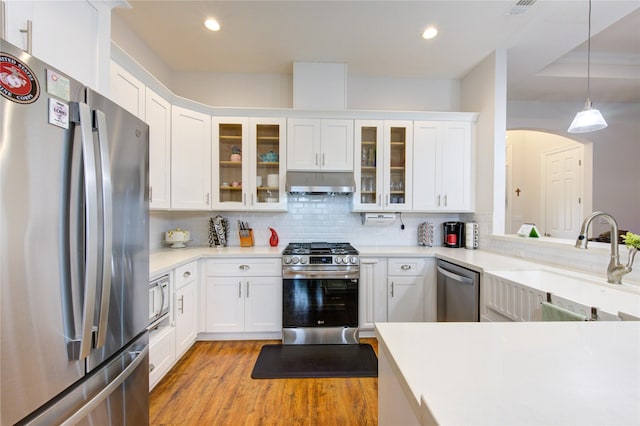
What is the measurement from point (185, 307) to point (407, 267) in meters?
2.11

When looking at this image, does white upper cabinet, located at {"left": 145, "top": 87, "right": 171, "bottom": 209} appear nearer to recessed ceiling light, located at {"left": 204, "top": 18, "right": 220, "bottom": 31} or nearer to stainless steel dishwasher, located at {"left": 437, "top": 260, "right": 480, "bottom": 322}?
recessed ceiling light, located at {"left": 204, "top": 18, "right": 220, "bottom": 31}

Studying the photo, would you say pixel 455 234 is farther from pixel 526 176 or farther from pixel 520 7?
Result: pixel 526 176

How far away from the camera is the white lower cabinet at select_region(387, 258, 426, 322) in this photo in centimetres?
279

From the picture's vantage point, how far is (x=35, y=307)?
2.64 feet

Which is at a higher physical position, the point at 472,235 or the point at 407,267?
the point at 472,235

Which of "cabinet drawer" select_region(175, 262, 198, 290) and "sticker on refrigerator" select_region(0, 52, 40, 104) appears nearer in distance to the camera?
"sticker on refrigerator" select_region(0, 52, 40, 104)

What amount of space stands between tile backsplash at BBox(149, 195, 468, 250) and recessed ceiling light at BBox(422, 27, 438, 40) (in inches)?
70.3

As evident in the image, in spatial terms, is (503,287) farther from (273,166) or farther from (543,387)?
(273,166)

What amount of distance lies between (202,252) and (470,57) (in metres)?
3.48

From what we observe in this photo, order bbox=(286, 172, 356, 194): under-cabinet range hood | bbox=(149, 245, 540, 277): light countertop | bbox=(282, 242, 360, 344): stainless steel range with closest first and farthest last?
1. bbox=(149, 245, 540, 277): light countertop
2. bbox=(282, 242, 360, 344): stainless steel range
3. bbox=(286, 172, 356, 194): under-cabinet range hood

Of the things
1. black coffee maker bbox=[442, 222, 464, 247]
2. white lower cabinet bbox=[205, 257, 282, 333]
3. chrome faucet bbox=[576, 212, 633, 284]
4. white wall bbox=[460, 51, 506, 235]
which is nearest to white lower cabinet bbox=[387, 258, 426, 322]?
black coffee maker bbox=[442, 222, 464, 247]

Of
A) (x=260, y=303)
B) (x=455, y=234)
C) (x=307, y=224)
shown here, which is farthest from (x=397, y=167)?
(x=260, y=303)

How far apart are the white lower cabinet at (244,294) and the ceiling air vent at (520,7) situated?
2981 millimetres

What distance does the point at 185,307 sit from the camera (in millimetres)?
2355
